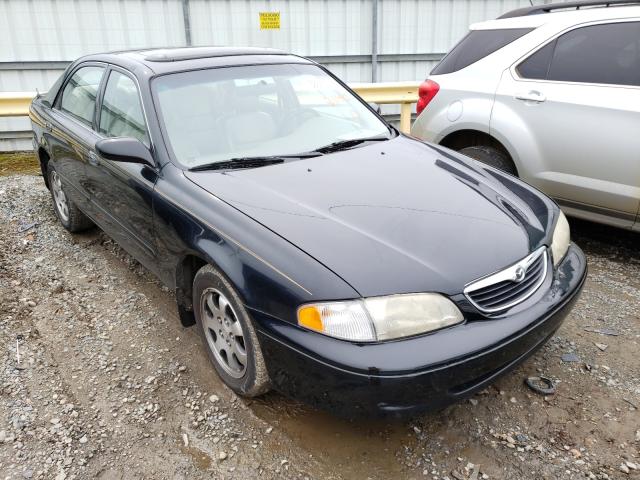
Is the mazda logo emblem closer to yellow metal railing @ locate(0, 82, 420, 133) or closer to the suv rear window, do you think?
the suv rear window

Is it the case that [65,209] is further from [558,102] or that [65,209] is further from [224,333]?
[558,102]

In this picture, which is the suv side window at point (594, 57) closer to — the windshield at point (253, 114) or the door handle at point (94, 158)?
the windshield at point (253, 114)

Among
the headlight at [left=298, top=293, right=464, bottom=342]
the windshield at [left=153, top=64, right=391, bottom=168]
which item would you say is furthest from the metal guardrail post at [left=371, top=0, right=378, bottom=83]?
the headlight at [left=298, top=293, right=464, bottom=342]

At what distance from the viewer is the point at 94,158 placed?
3.54m

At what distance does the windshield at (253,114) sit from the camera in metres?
2.97

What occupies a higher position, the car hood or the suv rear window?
the suv rear window

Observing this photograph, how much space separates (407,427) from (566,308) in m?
0.91

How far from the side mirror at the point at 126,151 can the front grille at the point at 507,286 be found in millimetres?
1800

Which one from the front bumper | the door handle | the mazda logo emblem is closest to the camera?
the front bumper

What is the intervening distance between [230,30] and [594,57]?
6.57 m

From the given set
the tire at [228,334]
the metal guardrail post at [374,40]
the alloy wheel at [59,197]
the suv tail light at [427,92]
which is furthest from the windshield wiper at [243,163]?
the metal guardrail post at [374,40]

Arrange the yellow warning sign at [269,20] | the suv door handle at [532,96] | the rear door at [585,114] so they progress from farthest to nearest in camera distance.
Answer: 1. the yellow warning sign at [269,20]
2. the suv door handle at [532,96]
3. the rear door at [585,114]

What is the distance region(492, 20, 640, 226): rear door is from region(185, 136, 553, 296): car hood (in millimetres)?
1080

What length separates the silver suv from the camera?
369 centimetres
